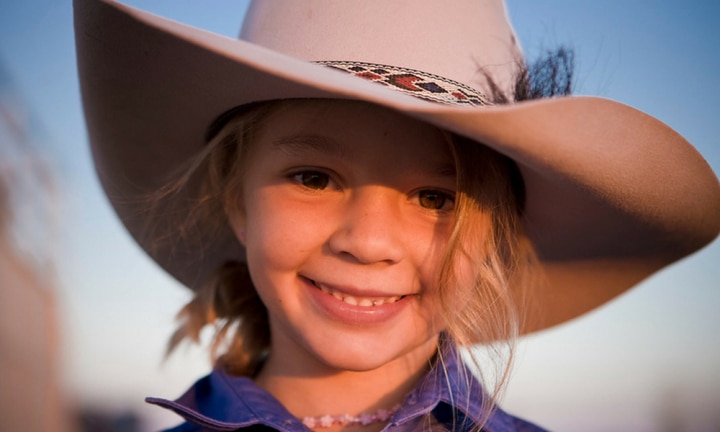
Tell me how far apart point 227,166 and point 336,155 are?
1.64 feet

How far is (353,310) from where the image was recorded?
146 cm

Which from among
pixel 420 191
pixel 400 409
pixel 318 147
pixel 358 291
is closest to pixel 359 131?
pixel 318 147

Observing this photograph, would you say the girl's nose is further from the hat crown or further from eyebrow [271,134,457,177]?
the hat crown

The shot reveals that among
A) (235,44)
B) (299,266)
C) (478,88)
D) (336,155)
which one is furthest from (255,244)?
(478,88)

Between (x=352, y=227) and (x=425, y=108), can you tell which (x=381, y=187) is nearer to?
(x=352, y=227)

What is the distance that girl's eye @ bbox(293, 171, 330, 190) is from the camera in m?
1.47

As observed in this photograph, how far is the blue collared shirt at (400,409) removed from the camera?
1461mm

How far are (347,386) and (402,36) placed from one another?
0.90 meters

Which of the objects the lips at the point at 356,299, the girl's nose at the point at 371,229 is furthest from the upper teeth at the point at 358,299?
the girl's nose at the point at 371,229

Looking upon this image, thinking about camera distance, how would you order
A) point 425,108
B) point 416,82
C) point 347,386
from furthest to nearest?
1. point 347,386
2. point 416,82
3. point 425,108

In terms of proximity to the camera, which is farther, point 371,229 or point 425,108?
point 371,229

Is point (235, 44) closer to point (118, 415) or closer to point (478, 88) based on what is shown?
point (478, 88)

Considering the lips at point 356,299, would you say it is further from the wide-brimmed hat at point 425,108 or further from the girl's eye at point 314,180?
the wide-brimmed hat at point 425,108

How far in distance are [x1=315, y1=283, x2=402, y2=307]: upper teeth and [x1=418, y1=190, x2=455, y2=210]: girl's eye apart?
0.79 ft
